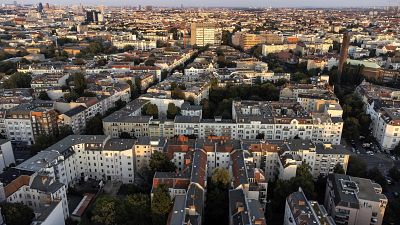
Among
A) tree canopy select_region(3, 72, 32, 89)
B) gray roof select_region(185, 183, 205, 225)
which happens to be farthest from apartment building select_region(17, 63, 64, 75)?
gray roof select_region(185, 183, 205, 225)

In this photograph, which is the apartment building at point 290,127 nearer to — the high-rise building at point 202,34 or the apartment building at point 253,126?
the apartment building at point 253,126

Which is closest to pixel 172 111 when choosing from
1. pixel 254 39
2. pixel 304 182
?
pixel 304 182

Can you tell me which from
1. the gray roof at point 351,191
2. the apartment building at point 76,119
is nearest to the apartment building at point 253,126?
the apartment building at point 76,119

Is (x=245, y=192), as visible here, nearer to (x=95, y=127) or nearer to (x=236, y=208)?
(x=236, y=208)

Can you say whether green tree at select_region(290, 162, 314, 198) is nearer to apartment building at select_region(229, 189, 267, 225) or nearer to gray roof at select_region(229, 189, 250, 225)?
apartment building at select_region(229, 189, 267, 225)

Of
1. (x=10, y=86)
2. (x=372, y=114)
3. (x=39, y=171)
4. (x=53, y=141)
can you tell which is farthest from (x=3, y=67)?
(x=372, y=114)


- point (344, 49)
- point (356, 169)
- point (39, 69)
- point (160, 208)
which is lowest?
point (356, 169)

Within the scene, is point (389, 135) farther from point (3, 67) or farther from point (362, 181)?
point (3, 67)
